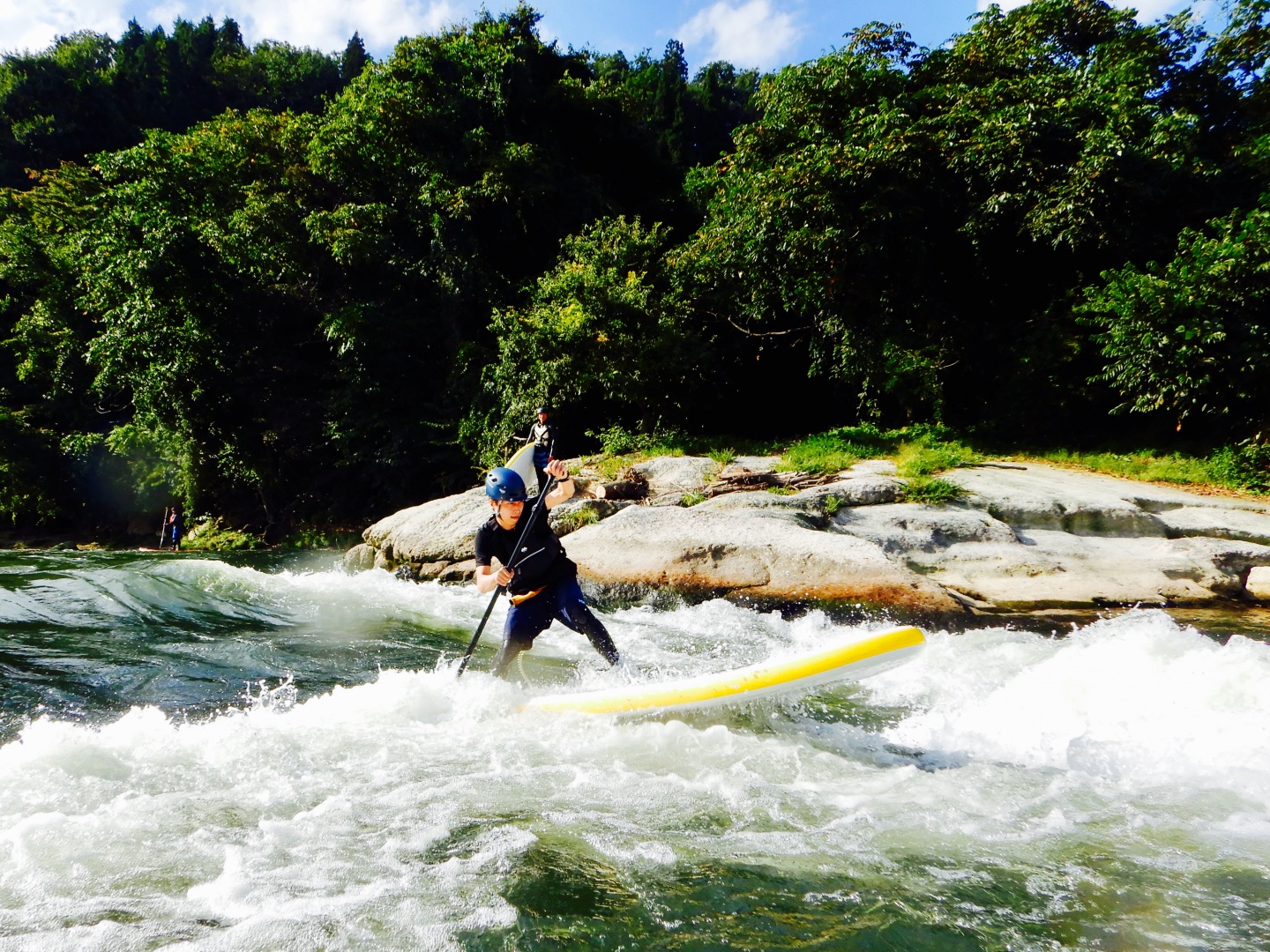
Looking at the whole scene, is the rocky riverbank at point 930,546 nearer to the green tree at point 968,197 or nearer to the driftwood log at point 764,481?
the driftwood log at point 764,481

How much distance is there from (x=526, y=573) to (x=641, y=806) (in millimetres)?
1731

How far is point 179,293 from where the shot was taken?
16547 mm

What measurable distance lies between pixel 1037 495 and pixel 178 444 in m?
18.2

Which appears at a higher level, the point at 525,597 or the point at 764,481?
the point at 764,481

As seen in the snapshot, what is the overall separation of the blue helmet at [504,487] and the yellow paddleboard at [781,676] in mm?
1381

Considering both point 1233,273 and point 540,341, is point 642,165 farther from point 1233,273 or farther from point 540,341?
point 1233,273

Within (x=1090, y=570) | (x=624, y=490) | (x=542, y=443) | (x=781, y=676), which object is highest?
(x=542, y=443)

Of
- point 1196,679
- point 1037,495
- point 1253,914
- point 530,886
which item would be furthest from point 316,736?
point 1037,495

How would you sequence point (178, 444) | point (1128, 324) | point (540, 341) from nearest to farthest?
point (1128, 324) → point (540, 341) → point (178, 444)

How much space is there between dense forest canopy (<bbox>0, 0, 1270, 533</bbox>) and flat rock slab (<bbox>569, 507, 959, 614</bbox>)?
16.0 ft

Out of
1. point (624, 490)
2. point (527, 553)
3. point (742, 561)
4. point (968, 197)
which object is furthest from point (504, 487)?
point (968, 197)

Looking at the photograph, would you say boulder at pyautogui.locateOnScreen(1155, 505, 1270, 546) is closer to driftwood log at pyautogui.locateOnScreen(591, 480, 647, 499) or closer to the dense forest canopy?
the dense forest canopy

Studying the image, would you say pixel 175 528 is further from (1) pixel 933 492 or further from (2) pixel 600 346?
(1) pixel 933 492

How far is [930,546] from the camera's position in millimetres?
8250
